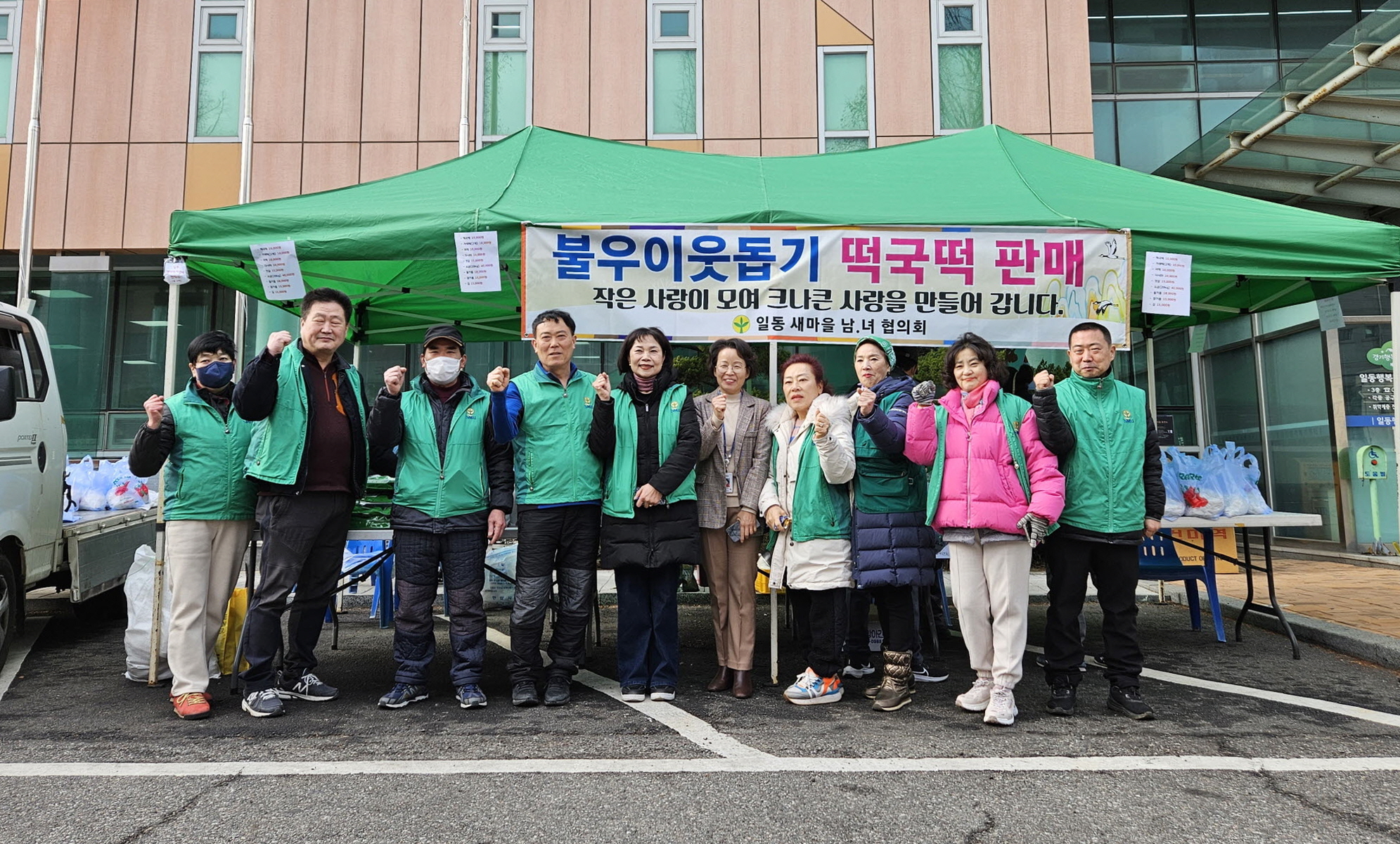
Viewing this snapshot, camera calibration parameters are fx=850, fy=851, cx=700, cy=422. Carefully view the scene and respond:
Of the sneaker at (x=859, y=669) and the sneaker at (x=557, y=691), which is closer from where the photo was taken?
the sneaker at (x=557, y=691)

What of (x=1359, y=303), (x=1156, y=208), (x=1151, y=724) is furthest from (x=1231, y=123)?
(x=1151, y=724)

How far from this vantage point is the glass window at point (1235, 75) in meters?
12.4

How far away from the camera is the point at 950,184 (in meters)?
5.54

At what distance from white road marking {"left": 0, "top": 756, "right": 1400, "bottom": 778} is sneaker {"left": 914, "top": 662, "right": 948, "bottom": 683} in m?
1.34

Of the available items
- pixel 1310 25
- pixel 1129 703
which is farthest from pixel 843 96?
pixel 1129 703

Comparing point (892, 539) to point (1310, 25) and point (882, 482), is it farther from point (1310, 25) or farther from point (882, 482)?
point (1310, 25)

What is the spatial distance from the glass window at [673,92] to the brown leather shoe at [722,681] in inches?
339

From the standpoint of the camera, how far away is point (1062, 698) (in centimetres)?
404

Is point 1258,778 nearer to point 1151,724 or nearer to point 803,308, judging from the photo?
point 1151,724

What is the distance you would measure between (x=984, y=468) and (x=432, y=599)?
275cm

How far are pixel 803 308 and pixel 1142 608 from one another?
15.3 feet

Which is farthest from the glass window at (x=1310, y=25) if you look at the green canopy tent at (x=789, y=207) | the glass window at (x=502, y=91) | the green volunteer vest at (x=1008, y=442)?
the green volunteer vest at (x=1008, y=442)

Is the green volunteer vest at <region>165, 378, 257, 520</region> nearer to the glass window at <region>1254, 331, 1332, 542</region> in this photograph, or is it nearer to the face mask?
the face mask

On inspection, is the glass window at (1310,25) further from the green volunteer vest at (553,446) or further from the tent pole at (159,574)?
the tent pole at (159,574)
